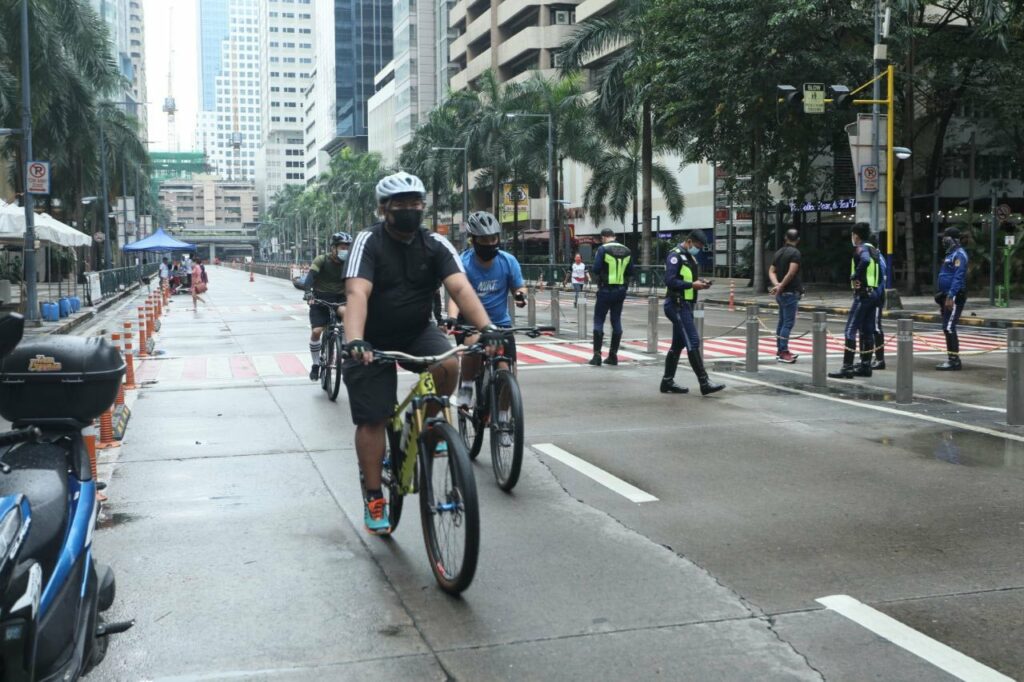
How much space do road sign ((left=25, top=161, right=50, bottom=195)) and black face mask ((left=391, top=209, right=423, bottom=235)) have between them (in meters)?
23.9

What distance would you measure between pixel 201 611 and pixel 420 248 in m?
2.15

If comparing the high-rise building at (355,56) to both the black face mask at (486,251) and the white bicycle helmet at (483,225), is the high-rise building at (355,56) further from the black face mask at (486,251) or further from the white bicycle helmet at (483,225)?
the white bicycle helmet at (483,225)

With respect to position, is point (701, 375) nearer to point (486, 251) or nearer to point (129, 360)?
point (486, 251)

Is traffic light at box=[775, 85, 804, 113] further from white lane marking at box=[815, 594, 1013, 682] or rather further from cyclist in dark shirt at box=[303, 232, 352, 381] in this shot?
white lane marking at box=[815, 594, 1013, 682]

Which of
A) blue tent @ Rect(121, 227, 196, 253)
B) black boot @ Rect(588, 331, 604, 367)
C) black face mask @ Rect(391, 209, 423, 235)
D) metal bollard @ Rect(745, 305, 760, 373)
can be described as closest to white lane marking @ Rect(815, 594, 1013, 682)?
black face mask @ Rect(391, 209, 423, 235)

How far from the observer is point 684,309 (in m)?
12.3

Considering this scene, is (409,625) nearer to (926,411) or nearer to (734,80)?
(926,411)

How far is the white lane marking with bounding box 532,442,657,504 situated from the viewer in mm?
7172

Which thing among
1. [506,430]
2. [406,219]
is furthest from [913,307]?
[406,219]

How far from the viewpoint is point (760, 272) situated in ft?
131

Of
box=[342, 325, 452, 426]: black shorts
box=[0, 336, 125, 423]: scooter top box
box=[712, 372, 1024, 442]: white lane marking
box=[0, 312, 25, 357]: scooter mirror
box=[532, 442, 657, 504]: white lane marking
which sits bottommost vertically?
box=[532, 442, 657, 504]: white lane marking

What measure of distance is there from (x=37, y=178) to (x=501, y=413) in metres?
23.6

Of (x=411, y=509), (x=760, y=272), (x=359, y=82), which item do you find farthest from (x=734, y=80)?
(x=359, y=82)

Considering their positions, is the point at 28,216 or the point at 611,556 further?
the point at 28,216
